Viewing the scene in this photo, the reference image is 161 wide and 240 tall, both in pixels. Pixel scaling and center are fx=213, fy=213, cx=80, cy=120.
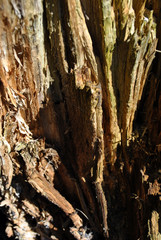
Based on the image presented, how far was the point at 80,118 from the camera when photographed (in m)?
1.28

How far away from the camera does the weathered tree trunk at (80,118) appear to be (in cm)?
116

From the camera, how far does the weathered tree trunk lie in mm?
1155

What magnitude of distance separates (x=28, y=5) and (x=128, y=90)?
0.70 meters

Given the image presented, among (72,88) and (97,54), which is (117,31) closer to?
(97,54)

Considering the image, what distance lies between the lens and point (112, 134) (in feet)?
4.49

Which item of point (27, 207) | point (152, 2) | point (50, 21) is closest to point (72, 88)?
point (50, 21)

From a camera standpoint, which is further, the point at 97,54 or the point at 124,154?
the point at 124,154

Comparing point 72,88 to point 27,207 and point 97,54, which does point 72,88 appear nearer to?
point 97,54

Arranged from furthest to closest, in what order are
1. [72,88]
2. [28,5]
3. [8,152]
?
[8,152], [72,88], [28,5]

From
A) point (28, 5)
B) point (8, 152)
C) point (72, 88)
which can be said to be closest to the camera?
point (28, 5)

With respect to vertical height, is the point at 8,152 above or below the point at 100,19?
below

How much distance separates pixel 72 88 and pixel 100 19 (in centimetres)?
40

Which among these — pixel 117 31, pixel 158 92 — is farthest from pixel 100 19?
pixel 158 92

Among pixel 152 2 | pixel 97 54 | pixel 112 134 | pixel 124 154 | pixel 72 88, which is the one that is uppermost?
pixel 152 2
